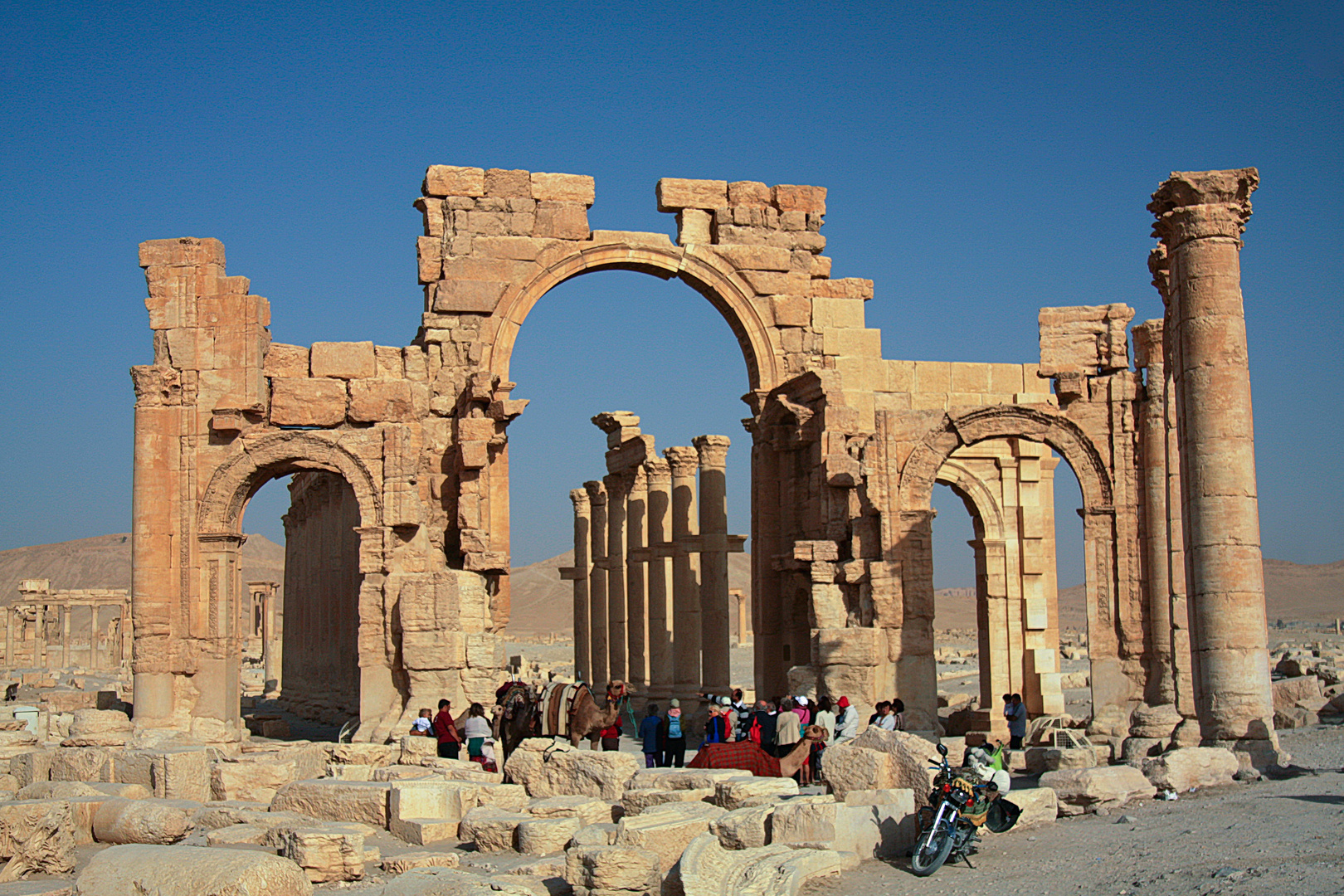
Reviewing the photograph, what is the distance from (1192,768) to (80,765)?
10728 mm

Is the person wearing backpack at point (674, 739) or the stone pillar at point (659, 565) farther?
the stone pillar at point (659, 565)

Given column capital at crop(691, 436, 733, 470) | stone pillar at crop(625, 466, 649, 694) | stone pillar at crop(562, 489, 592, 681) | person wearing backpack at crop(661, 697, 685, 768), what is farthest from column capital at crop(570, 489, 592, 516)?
person wearing backpack at crop(661, 697, 685, 768)

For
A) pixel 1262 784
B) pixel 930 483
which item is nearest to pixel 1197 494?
pixel 1262 784

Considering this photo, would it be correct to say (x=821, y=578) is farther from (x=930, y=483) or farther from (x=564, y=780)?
(x=564, y=780)

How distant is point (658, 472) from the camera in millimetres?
24781

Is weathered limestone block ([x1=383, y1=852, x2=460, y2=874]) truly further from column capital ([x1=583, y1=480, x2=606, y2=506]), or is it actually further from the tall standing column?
column capital ([x1=583, y1=480, x2=606, y2=506])

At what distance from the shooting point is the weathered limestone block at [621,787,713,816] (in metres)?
11.0

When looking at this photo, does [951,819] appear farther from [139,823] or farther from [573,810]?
[139,823]

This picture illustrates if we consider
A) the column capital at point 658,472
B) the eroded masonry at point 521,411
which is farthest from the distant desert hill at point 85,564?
the eroded masonry at point 521,411

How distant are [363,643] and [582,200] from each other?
273 inches

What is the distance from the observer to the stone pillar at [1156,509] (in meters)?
17.7

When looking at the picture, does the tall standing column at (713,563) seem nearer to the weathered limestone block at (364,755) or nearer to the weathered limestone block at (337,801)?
the weathered limestone block at (364,755)

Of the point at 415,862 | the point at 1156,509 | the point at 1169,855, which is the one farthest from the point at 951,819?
the point at 1156,509

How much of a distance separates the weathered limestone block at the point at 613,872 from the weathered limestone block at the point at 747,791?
1986mm
